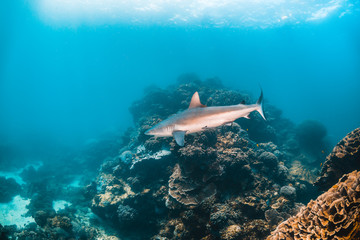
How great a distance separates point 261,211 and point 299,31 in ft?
196

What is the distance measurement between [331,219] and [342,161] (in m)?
4.66

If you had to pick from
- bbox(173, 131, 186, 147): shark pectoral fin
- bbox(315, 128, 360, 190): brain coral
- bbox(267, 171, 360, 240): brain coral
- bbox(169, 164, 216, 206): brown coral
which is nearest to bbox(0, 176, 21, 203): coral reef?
bbox(169, 164, 216, 206): brown coral

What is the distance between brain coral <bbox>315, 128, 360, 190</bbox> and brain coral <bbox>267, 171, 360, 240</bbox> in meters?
3.45

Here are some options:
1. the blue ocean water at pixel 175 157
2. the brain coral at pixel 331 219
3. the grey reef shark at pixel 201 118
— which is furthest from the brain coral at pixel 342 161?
the grey reef shark at pixel 201 118

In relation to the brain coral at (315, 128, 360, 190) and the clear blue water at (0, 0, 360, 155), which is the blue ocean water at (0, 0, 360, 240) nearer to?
the brain coral at (315, 128, 360, 190)

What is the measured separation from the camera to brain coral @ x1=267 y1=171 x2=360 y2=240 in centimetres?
262

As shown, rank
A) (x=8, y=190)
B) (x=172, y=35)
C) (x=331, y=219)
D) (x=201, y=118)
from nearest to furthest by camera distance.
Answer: (x=331, y=219), (x=201, y=118), (x=8, y=190), (x=172, y=35)

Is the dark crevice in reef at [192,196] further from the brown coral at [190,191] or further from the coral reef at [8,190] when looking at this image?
the coral reef at [8,190]

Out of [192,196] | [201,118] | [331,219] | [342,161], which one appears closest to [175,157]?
[192,196]

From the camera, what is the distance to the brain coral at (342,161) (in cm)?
575

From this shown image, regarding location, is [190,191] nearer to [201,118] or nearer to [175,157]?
[175,157]

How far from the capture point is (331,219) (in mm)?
2898

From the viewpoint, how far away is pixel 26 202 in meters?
12.7

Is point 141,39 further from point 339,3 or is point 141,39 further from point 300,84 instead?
point 300,84
